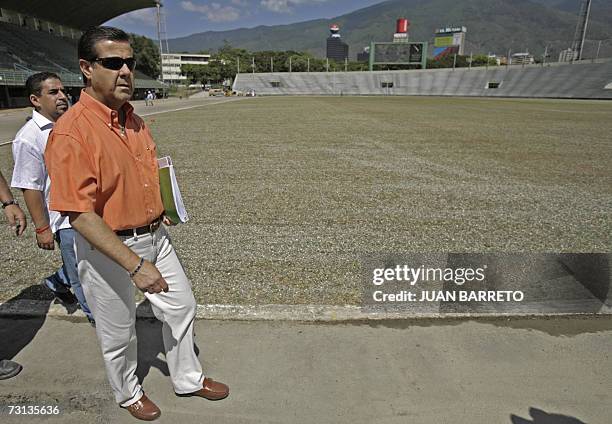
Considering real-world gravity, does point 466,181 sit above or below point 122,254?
below

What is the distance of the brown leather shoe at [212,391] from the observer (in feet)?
7.83

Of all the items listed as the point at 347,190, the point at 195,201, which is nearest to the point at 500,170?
the point at 347,190


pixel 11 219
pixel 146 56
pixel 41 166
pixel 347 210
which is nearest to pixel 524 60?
pixel 146 56

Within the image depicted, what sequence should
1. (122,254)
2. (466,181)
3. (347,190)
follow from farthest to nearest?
(466,181) → (347,190) → (122,254)

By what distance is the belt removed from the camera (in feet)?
6.47

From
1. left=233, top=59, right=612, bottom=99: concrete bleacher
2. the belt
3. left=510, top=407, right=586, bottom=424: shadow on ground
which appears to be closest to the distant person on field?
the belt

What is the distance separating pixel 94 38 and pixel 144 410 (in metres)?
2.02

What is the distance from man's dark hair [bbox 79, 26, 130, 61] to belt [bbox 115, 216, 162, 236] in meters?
0.83

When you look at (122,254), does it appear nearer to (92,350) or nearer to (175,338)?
(175,338)

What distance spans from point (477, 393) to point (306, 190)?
551 cm

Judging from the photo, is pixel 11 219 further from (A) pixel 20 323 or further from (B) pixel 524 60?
(B) pixel 524 60

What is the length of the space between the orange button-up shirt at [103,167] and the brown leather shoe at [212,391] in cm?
112

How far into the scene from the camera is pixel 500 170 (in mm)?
9438

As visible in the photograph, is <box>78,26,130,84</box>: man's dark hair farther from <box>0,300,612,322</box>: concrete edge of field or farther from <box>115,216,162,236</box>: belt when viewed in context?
<box>0,300,612,322</box>: concrete edge of field
